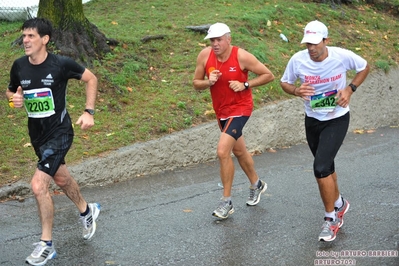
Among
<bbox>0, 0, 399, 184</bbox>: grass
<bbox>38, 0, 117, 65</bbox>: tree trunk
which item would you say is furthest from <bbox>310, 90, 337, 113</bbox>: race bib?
<bbox>38, 0, 117, 65</bbox>: tree trunk

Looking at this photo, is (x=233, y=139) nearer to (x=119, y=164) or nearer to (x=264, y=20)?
(x=119, y=164)

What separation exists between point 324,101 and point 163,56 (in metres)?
5.91

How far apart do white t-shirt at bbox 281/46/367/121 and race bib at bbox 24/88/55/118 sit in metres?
2.39

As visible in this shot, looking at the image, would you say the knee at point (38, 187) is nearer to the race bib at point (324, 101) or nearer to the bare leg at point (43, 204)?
the bare leg at point (43, 204)

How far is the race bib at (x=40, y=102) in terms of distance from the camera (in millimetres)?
5816

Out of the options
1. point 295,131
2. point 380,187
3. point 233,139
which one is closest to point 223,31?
point 233,139

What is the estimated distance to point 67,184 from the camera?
20.2 feet

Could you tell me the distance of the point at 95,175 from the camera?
27.2ft

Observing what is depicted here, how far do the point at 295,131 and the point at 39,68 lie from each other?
6016mm

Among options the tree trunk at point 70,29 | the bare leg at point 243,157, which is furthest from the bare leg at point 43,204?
the tree trunk at point 70,29

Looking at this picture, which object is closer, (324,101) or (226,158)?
(324,101)

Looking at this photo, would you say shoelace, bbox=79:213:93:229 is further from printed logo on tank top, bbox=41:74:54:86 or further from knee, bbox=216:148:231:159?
knee, bbox=216:148:231:159

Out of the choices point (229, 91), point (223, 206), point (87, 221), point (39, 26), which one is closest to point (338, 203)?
point (223, 206)

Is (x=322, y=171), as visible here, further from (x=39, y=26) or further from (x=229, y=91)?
(x=39, y=26)
